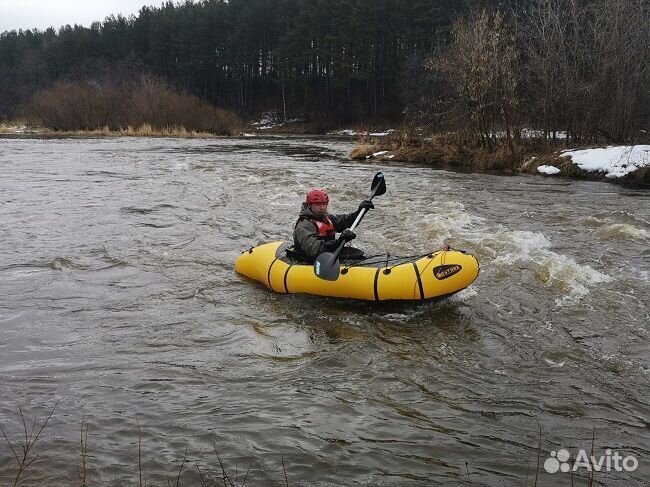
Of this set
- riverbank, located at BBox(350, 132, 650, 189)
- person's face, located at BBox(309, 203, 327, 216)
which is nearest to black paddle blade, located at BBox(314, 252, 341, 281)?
person's face, located at BBox(309, 203, 327, 216)

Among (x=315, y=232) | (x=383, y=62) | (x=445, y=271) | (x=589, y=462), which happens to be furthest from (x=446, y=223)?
(x=383, y=62)

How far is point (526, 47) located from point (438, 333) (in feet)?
49.4

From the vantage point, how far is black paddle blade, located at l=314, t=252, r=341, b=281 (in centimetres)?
554

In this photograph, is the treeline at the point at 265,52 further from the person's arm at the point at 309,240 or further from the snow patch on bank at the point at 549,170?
the person's arm at the point at 309,240

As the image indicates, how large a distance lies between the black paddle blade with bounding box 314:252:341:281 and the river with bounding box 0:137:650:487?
1.24 ft

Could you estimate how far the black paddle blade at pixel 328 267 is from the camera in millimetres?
5543

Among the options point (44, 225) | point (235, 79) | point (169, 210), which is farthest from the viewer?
point (235, 79)

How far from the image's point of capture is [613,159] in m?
13.9

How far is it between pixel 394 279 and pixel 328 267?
648 mm

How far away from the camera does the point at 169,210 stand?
1097 cm

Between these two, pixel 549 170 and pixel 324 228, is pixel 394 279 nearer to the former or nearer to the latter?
pixel 324 228

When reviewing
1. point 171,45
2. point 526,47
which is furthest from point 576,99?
point 171,45

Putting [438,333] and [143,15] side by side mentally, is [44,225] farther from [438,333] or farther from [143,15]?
[143,15]

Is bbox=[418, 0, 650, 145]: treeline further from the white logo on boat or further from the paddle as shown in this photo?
the paddle
